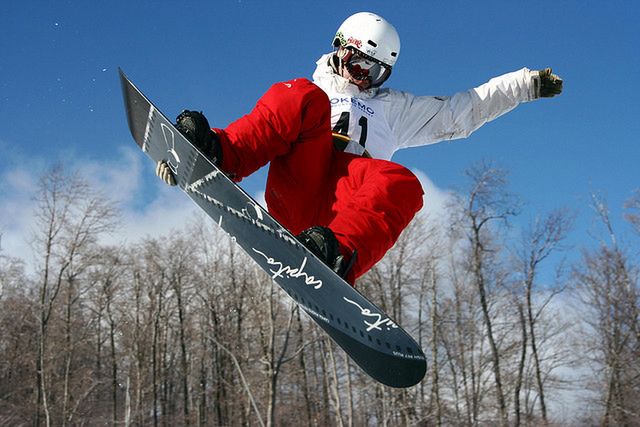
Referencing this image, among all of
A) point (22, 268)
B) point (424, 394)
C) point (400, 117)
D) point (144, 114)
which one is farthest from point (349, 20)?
point (22, 268)

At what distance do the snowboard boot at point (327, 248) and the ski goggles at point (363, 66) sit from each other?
4.44 ft

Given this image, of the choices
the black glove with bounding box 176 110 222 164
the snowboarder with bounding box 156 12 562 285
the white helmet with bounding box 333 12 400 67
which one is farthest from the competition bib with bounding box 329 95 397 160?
the black glove with bounding box 176 110 222 164

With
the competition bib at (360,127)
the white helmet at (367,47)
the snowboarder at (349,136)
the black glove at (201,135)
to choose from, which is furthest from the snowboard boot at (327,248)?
the white helmet at (367,47)

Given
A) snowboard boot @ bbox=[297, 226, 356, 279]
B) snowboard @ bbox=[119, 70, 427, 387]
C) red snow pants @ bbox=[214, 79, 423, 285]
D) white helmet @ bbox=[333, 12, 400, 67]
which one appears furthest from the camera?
white helmet @ bbox=[333, 12, 400, 67]

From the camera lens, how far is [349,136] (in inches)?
129

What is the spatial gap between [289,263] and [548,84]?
83.7 inches

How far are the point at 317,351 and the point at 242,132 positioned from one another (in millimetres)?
22041

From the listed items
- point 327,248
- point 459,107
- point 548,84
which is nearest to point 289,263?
point 327,248

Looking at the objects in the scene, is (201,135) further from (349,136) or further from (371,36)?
(371,36)

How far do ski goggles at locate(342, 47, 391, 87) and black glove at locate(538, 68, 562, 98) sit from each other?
0.94 metres

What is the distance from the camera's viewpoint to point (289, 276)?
2.54 m

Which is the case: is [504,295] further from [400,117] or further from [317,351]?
[400,117]

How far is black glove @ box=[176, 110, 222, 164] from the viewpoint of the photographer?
2854 mm

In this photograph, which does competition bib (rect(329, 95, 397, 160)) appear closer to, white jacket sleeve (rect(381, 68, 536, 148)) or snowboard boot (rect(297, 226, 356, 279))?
white jacket sleeve (rect(381, 68, 536, 148))
